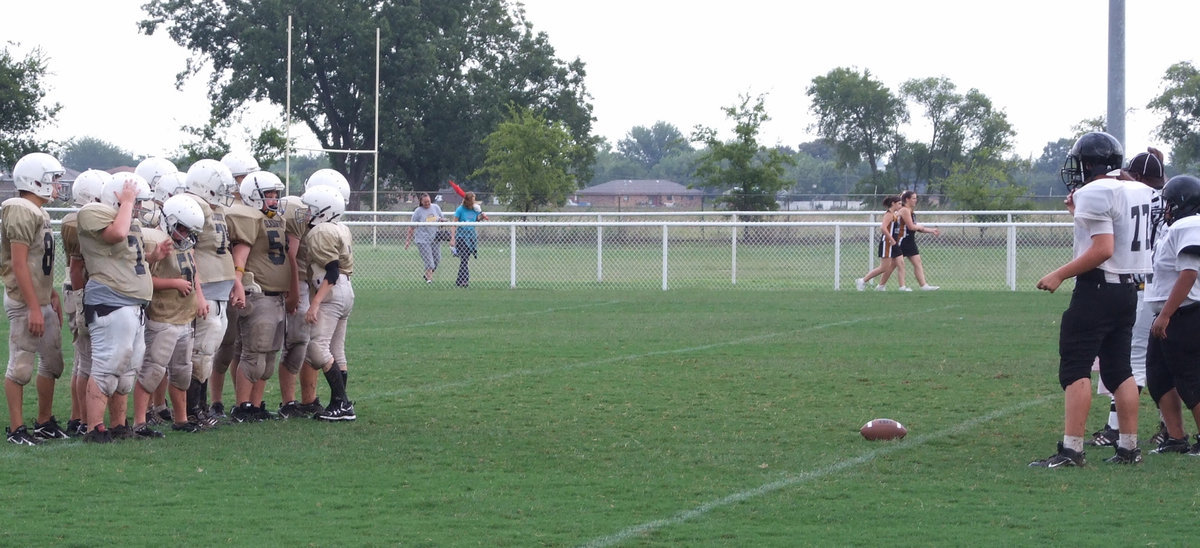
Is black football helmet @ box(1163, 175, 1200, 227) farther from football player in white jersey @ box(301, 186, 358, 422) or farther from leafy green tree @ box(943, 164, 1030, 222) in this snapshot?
leafy green tree @ box(943, 164, 1030, 222)

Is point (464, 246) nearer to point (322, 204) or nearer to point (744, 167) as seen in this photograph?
point (322, 204)

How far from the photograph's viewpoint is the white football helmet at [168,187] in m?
7.96

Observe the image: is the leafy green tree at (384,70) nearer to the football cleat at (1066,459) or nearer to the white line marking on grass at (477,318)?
the white line marking on grass at (477,318)

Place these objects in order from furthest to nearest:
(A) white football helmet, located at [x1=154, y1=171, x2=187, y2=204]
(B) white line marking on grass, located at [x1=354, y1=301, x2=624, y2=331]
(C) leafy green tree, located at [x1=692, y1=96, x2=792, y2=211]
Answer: (C) leafy green tree, located at [x1=692, y1=96, x2=792, y2=211] → (B) white line marking on grass, located at [x1=354, y1=301, x2=624, y2=331] → (A) white football helmet, located at [x1=154, y1=171, x2=187, y2=204]


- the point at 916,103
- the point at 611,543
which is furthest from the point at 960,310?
the point at 916,103

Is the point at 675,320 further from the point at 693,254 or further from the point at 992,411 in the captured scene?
the point at 693,254

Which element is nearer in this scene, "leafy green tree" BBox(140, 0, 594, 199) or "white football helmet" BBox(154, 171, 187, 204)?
"white football helmet" BBox(154, 171, 187, 204)

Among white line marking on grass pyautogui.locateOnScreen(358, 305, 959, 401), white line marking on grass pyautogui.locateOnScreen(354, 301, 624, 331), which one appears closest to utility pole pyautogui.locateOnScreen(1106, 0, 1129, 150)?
white line marking on grass pyautogui.locateOnScreen(358, 305, 959, 401)

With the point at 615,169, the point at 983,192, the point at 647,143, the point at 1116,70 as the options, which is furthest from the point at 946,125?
the point at 647,143

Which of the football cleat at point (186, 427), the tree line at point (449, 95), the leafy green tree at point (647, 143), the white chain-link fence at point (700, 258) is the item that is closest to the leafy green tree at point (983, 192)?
the tree line at point (449, 95)

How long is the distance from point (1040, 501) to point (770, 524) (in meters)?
1.35

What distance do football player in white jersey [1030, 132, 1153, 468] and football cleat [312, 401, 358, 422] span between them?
4134 mm

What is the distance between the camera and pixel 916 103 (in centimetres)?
5825

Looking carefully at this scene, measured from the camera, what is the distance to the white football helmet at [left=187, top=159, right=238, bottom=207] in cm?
777
